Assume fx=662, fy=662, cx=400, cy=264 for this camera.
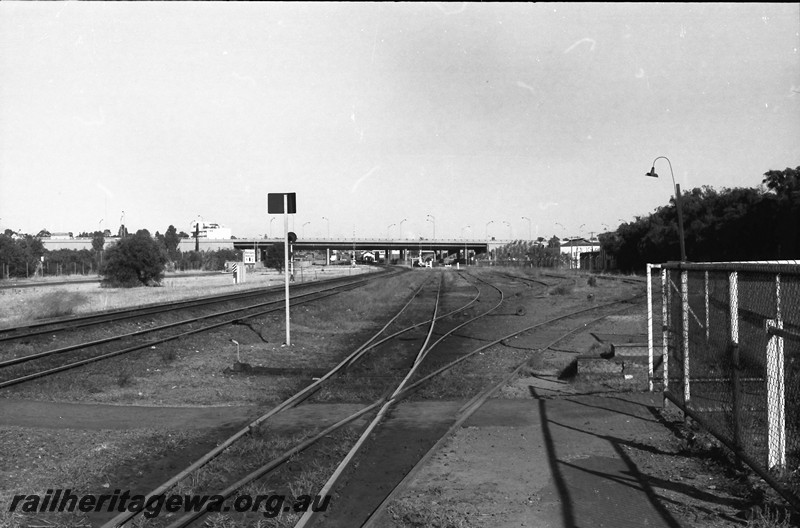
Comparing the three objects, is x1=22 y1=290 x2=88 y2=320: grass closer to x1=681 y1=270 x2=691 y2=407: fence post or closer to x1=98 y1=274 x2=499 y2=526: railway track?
x1=98 y1=274 x2=499 y2=526: railway track

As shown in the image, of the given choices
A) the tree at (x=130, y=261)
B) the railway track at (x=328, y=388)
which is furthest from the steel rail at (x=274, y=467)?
the tree at (x=130, y=261)

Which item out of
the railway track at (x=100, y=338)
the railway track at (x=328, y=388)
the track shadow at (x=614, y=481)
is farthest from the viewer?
the railway track at (x=100, y=338)

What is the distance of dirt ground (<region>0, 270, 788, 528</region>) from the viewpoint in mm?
5238

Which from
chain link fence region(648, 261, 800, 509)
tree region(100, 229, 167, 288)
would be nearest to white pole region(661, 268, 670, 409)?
chain link fence region(648, 261, 800, 509)

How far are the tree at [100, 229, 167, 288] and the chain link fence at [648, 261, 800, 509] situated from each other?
47.9m

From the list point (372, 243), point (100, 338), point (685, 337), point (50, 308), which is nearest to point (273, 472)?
point (685, 337)

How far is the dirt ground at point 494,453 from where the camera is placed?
17.2 feet

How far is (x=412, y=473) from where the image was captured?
609cm

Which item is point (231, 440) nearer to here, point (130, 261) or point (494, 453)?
point (494, 453)

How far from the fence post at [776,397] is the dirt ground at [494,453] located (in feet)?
1.14

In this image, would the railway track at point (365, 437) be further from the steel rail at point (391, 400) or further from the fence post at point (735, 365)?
the fence post at point (735, 365)

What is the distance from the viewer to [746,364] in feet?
24.1

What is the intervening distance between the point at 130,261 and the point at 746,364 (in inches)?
A: 1962

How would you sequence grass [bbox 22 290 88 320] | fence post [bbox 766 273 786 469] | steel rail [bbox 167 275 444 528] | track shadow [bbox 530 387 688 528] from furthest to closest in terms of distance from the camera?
grass [bbox 22 290 88 320], fence post [bbox 766 273 786 469], track shadow [bbox 530 387 688 528], steel rail [bbox 167 275 444 528]
